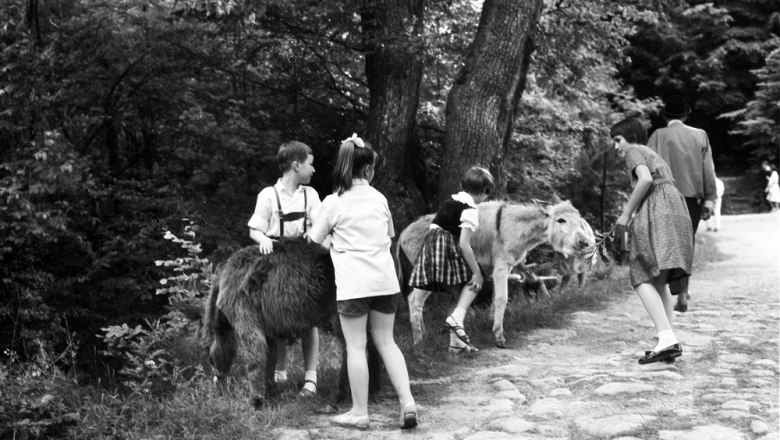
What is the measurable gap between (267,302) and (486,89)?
4846 millimetres

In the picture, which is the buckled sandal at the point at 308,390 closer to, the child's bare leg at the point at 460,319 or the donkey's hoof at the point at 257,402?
the donkey's hoof at the point at 257,402

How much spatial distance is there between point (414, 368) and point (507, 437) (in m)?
1.86

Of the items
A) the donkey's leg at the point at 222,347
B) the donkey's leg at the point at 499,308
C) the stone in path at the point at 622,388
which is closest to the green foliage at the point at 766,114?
the donkey's leg at the point at 499,308

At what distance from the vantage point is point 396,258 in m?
8.30

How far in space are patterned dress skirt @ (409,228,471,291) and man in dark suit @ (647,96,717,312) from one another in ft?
8.48

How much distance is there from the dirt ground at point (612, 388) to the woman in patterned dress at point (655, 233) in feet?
1.42

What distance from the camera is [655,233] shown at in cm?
621

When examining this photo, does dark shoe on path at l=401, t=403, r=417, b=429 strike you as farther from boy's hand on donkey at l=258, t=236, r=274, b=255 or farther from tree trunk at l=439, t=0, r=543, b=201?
tree trunk at l=439, t=0, r=543, b=201

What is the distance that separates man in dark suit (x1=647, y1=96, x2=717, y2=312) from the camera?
26.7 ft

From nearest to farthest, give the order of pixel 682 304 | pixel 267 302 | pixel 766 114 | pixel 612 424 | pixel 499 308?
pixel 612 424, pixel 267 302, pixel 499 308, pixel 682 304, pixel 766 114

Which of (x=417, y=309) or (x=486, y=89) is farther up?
(x=486, y=89)

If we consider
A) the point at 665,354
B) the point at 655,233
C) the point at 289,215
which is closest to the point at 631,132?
the point at 655,233

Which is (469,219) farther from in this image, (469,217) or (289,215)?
(289,215)

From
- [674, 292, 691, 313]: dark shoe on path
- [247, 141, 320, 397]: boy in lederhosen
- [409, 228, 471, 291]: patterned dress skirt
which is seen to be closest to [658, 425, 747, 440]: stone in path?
[247, 141, 320, 397]: boy in lederhosen
